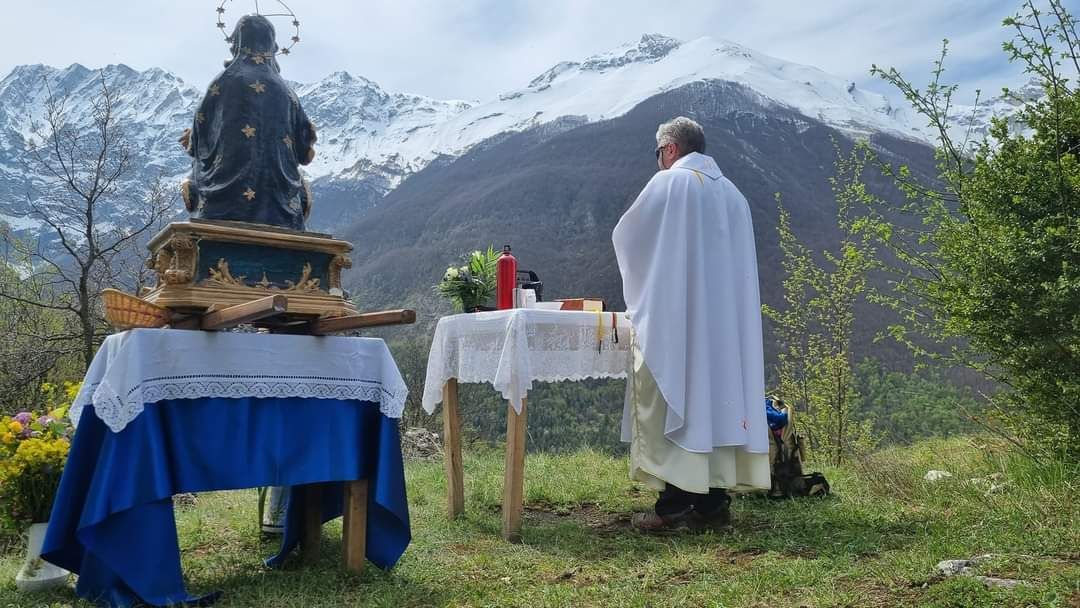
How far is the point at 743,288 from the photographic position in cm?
477

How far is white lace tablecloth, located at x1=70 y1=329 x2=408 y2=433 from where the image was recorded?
3076 millimetres

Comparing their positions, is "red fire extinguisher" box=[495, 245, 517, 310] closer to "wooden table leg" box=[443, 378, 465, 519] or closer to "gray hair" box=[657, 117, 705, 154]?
"wooden table leg" box=[443, 378, 465, 519]

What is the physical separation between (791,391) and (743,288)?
5.85 m

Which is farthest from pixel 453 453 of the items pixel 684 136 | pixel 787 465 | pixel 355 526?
pixel 684 136

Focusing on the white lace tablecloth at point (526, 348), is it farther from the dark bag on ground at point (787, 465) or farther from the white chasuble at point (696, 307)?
the dark bag on ground at point (787, 465)

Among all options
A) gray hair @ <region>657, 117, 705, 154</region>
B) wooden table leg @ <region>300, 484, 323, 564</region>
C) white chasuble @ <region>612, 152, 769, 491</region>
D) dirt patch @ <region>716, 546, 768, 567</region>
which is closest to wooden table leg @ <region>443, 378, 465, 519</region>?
white chasuble @ <region>612, 152, 769, 491</region>

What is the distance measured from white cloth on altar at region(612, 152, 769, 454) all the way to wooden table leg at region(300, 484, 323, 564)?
177cm

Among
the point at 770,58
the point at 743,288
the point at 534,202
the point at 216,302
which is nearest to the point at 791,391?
the point at 743,288

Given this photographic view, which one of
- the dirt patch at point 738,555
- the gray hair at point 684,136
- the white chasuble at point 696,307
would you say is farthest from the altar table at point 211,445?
the gray hair at point 684,136

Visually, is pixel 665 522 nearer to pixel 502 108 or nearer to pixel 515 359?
pixel 515 359

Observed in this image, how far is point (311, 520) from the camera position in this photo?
12.5 ft

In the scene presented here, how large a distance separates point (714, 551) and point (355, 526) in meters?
1.68

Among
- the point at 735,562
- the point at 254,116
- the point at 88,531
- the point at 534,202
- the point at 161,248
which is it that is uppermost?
the point at 534,202

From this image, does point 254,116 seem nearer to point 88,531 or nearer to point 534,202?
point 88,531
